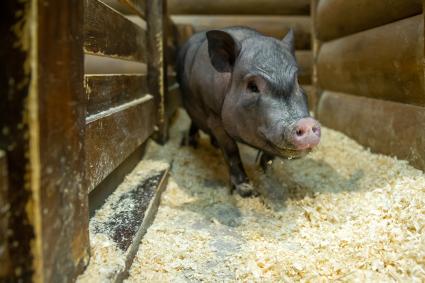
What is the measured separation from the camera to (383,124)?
2641mm

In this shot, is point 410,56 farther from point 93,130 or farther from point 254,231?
point 93,130

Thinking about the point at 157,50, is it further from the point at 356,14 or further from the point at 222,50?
the point at 356,14

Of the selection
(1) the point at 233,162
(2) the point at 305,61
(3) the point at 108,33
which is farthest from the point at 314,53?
(3) the point at 108,33

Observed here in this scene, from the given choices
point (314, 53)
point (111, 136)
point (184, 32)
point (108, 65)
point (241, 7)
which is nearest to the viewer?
point (111, 136)

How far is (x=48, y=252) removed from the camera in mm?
1054

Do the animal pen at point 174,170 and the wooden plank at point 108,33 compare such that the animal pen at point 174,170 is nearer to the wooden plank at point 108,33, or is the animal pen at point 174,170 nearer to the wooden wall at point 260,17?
the wooden plank at point 108,33

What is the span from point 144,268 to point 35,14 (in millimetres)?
994

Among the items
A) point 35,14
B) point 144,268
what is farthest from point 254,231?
point 35,14

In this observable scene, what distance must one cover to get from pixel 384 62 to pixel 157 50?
1.61 meters

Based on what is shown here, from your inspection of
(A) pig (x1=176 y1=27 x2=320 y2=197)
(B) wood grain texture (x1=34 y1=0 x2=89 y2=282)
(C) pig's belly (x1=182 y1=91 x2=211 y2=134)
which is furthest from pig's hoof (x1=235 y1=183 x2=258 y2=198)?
(B) wood grain texture (x1=34 y1=0 x2=89 y2=282)

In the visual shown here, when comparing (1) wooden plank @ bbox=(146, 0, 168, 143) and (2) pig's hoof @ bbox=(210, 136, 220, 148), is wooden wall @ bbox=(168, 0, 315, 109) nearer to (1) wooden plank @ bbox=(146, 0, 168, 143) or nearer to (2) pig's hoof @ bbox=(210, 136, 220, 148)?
(1) wooden plank @ bbox=(146, 0, 168, 143)

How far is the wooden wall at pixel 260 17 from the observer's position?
4402 millimetres

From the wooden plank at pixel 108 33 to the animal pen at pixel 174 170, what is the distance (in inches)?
0.4

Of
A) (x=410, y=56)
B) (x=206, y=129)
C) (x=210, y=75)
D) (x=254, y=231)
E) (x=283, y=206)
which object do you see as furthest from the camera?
(x=206, y=129)
